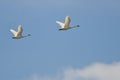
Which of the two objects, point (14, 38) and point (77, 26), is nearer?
point (77, 26)

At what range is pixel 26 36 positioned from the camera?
88562 millimetres

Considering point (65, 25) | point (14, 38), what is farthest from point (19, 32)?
point (65, 25)

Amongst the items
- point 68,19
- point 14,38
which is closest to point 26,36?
point 14,38

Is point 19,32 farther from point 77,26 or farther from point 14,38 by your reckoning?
point 77,26

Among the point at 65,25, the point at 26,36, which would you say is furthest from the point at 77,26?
the point at 26,36

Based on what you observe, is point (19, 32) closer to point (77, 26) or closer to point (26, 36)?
point (26, 36)

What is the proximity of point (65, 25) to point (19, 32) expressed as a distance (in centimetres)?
1262

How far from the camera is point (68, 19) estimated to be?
298 ft

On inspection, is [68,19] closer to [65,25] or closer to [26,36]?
[65,25]

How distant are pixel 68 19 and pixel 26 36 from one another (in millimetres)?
10438

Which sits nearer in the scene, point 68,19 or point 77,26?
point 77,26

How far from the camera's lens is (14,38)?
92.2 metres

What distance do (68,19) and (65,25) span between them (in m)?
1.83

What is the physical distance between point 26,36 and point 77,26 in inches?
473
